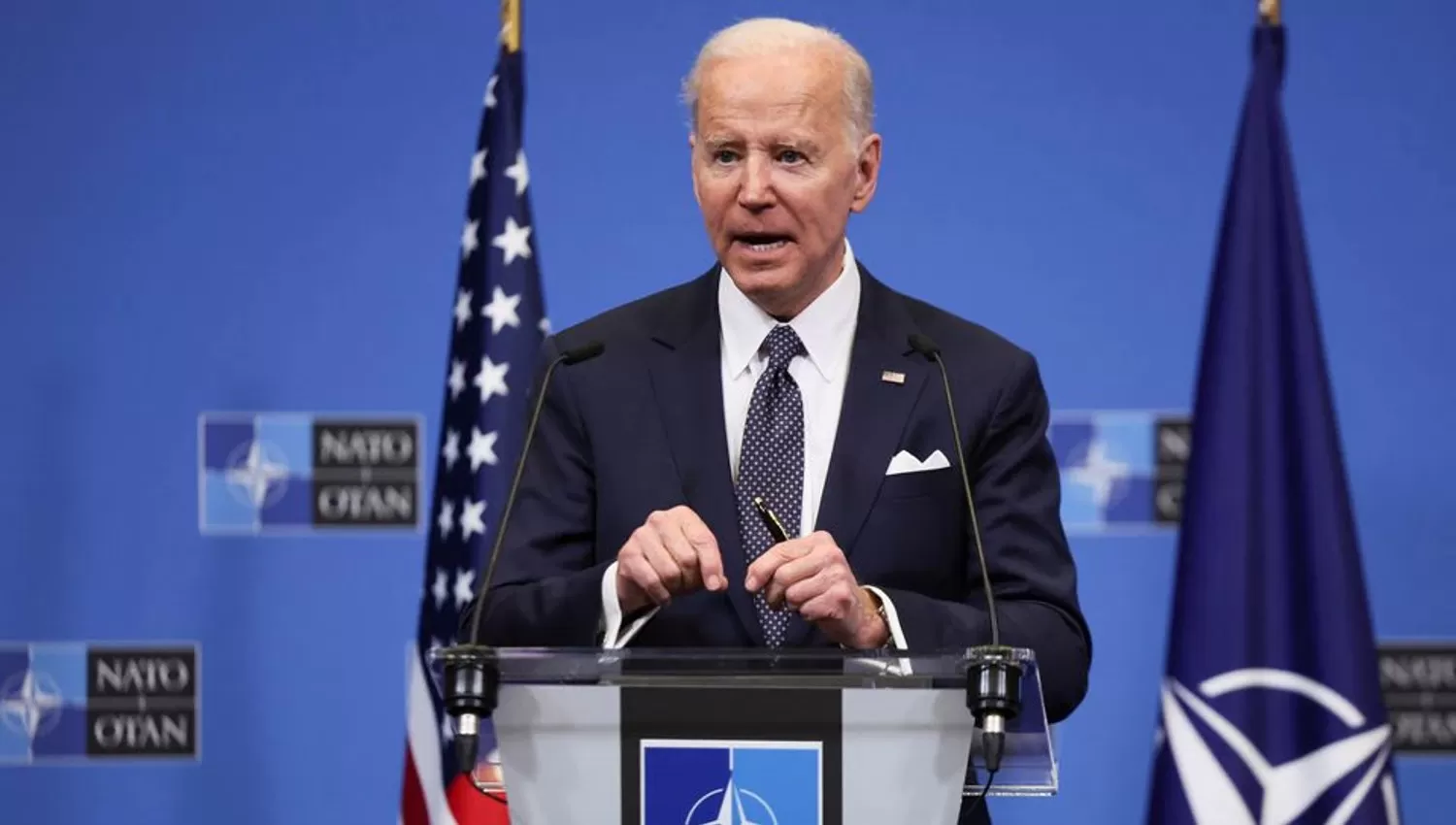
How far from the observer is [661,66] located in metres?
4.13

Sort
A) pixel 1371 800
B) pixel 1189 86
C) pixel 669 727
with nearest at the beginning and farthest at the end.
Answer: pixel 669 727, pixel 1371 800, pixel 1189 86

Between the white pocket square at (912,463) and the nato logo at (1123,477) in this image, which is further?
the nato logo at (1123,477)

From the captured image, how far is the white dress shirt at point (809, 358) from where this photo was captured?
7.39ft

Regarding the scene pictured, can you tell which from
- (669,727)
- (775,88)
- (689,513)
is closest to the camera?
(669,727)

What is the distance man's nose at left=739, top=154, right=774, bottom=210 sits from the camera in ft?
7.16

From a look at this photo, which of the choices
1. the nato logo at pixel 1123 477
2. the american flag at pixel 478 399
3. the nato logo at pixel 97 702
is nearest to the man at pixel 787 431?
the american flag at pixel 478 399

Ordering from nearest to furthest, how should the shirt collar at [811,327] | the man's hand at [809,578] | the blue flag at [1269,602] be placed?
the man's hand at [809,578], the shirt collar at [811,327], the blue flag at [1269,602]

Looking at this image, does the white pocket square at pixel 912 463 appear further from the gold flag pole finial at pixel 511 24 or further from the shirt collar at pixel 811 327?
the gold flag pole finial at pixel 511 24

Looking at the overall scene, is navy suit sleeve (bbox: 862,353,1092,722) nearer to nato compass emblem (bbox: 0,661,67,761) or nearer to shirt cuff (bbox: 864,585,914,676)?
shirt cuff (bbox: 864,585,914,676)

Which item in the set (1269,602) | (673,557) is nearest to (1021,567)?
(673,557)

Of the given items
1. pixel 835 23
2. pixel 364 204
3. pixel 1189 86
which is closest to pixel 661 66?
pixel 835 23

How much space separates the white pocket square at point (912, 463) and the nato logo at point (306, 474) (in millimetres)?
2083

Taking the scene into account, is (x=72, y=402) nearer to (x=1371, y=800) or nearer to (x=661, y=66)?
(x=661, y=66)

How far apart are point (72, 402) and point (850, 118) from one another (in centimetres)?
246
